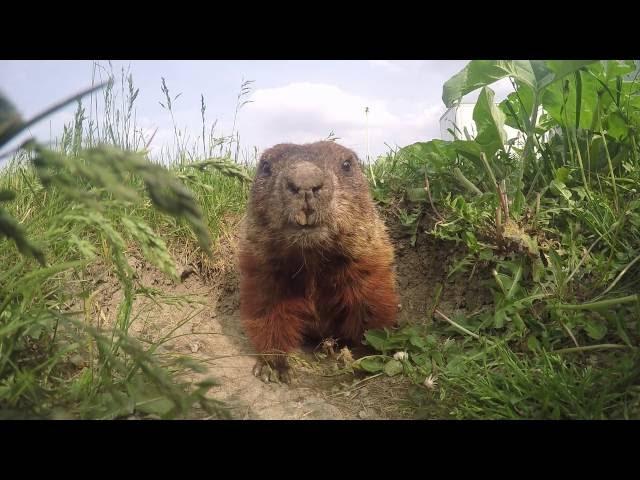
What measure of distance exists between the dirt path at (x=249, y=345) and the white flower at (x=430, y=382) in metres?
0.14

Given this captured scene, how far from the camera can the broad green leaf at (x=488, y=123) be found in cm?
296

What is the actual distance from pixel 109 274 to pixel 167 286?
1.54 feet

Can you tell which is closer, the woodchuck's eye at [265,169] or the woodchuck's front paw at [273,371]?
the woodchuck's front paw at [273,371]

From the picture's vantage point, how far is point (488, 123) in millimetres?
3086

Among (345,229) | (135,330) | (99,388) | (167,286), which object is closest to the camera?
(99,388)

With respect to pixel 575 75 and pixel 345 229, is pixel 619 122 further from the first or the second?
pixel 345 229

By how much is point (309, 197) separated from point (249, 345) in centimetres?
A: 123

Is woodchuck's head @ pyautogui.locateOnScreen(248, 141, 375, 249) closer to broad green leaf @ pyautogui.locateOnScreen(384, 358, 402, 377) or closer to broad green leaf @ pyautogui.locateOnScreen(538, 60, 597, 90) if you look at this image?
broad green leaf @ pyautogui.locateOnScreen(384, 358, 402, 377)

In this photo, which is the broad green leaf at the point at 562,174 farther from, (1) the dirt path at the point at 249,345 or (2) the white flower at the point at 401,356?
(2) the white flower at the point at 401,356

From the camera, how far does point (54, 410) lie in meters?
1.43

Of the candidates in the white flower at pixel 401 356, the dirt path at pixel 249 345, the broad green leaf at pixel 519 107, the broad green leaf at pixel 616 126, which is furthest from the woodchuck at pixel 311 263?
the broad green leaf at pixel 616 126

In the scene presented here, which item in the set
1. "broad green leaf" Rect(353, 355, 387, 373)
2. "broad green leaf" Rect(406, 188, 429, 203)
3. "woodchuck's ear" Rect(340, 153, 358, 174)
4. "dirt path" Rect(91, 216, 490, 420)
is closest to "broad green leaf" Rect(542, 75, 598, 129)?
"broad green leaf" Rect(406, 188, 429, 203)

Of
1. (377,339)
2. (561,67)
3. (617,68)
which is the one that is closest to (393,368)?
(377,339)
